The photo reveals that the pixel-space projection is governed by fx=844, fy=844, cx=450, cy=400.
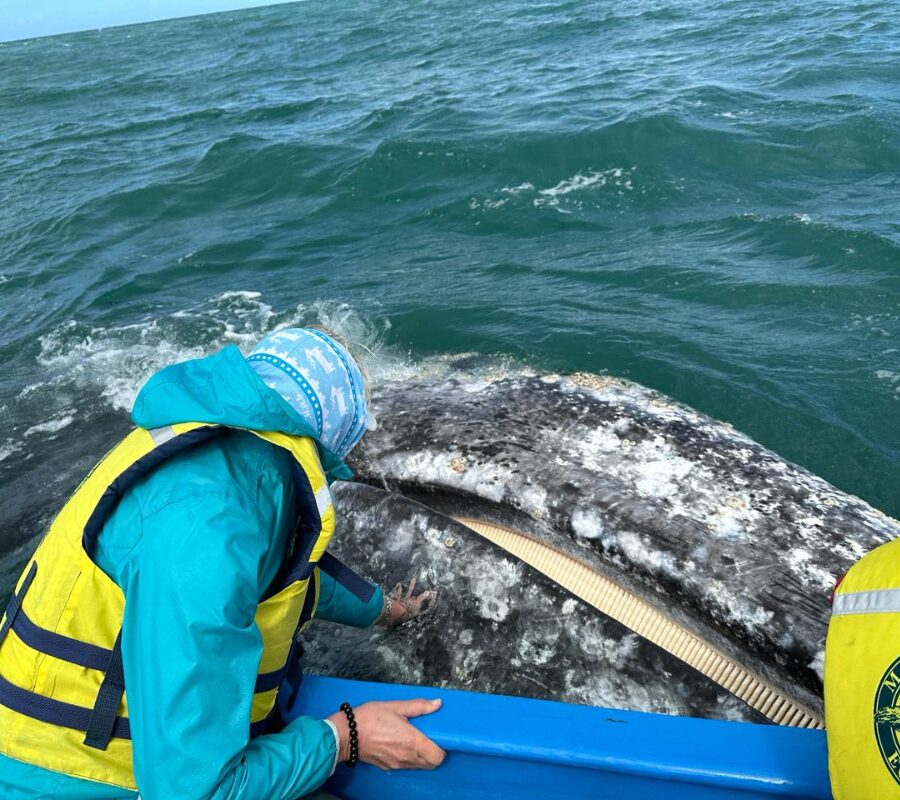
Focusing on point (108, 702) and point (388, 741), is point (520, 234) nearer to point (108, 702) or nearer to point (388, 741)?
point (388, 741)

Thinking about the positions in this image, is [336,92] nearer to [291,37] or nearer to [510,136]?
[510,136]

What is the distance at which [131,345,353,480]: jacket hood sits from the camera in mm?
2424

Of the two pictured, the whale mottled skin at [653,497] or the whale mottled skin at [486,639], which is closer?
the whale mottled skin at [653,497]

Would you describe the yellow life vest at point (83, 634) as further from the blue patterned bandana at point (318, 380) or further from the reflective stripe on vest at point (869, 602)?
the reflective stripe on vest at point (869, 602)

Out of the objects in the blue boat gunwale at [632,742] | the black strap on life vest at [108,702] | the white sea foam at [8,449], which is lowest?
the white sea foam at [8,449]

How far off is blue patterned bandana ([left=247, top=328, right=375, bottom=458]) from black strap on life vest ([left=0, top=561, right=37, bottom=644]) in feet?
3.26

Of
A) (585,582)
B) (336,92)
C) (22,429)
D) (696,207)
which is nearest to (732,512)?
(585,582)

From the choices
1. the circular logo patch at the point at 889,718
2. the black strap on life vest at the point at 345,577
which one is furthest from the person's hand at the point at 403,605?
the circular logo patch at the point at 889,718

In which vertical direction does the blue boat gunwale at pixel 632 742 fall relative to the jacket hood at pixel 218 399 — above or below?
below

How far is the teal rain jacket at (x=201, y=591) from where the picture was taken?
88.0 inches

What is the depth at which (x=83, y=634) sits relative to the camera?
8.33ft

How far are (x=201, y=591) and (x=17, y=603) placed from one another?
92cm

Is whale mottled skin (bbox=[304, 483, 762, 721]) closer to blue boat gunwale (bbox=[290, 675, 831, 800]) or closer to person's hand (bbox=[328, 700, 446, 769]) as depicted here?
blue boat gunwale (bbox=[290, 675, 831, 800])

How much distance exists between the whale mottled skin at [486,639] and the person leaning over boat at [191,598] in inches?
35.8
